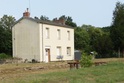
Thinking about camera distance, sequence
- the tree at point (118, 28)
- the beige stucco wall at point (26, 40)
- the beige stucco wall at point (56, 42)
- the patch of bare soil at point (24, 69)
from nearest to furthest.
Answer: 1. the patch of bare soil at point (24, 69)
2. the beige stucco wall at point (26, 40)
3. the beige stucco wall at point (56, 42)
4. the tree at point (118, 28)

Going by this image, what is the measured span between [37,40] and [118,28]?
21.9 m

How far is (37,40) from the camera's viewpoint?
46.6 metres

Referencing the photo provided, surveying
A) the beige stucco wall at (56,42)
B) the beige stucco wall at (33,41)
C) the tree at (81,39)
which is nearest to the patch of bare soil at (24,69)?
the beige stucco wall at (33,41)

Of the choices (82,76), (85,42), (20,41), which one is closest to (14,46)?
(20,41)

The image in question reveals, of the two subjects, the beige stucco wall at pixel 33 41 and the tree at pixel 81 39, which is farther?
the tree at pixel 81 39

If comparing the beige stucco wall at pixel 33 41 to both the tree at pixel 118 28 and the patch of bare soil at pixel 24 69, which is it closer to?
the patch of bare soil at pixel 24 69

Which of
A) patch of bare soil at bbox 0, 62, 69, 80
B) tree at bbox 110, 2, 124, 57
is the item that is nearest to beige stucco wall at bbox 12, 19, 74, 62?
patch of bare soil at bbox 0, 62, 69, 80

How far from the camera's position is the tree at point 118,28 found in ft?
208

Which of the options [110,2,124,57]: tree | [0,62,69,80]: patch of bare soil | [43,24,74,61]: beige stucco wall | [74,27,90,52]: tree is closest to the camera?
[0,62,69,80]: patch of bare soil

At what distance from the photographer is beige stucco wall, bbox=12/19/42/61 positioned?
46750 mm

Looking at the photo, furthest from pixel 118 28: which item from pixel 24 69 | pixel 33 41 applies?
pixel 24 69

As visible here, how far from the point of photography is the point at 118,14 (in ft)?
212

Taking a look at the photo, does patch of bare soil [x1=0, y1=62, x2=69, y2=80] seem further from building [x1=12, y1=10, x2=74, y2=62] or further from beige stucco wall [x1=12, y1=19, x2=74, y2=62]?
building [x1=12, y1=10, x2=74, y2=62]

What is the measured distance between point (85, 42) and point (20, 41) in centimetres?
4348
